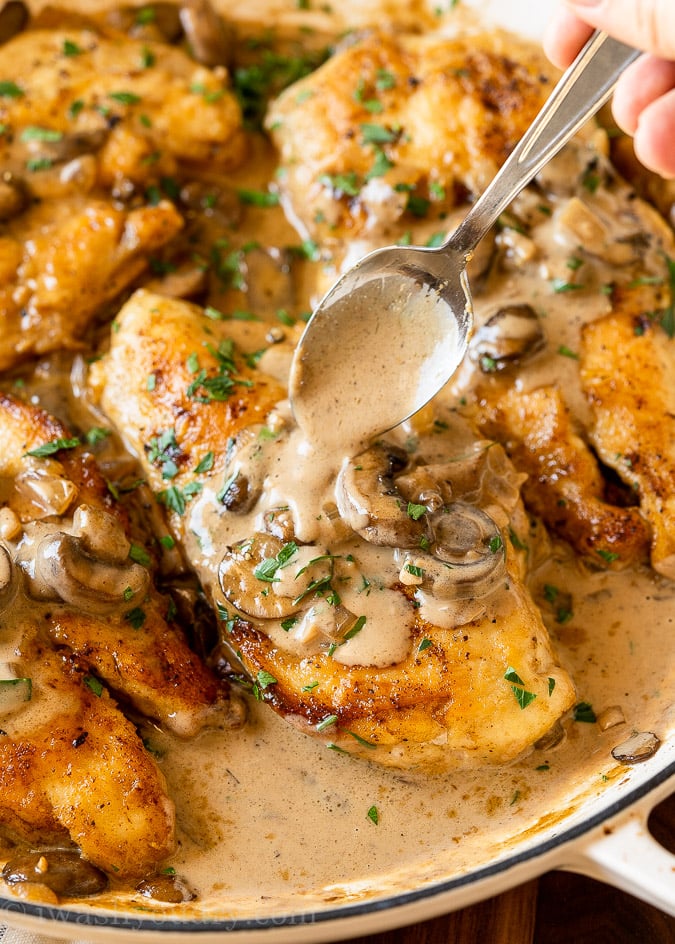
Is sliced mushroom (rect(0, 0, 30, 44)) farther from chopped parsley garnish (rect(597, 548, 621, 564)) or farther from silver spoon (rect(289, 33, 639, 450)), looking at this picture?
chopped parsley garnish (rect(597, 548, 621, 564))

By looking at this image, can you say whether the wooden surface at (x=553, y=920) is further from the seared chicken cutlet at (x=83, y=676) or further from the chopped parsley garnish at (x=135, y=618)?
the chopped parsley garnish at (x=135, y=618)

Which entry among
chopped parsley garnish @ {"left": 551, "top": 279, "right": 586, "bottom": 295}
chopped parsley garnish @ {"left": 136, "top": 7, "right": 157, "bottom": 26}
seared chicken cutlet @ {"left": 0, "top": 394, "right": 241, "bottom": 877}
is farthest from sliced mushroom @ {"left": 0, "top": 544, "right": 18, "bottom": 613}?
chopped parsley garnish @ {"left": 136, "top": 7, "right": 157, "bottom": 26}

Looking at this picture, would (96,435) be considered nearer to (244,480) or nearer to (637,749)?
(244,480)

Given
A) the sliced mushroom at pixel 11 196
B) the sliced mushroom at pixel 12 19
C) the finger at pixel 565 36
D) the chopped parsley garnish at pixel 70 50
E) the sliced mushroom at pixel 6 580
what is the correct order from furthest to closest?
the sliced mushroom at pixel 12 19 → the chopped parsley garnish at pixel 70 50 → the sliced mushroom at pixel 11 196 → the finger at pixel 565 36 → the sliced mushroom at pixel 6 580

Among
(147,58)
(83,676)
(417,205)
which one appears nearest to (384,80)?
(417,205)

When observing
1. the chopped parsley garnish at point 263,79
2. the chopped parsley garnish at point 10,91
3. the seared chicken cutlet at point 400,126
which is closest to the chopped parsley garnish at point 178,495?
the seared chicken cutlet at point 400,126

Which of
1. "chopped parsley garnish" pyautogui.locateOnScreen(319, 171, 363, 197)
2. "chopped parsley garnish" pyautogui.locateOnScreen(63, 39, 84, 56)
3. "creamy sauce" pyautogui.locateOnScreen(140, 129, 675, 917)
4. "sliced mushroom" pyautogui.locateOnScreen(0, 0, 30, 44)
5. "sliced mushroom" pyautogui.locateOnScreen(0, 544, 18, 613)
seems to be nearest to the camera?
"sliced mushroom" pyautogui.locateOnScreen(0, 544, 18, 613)
